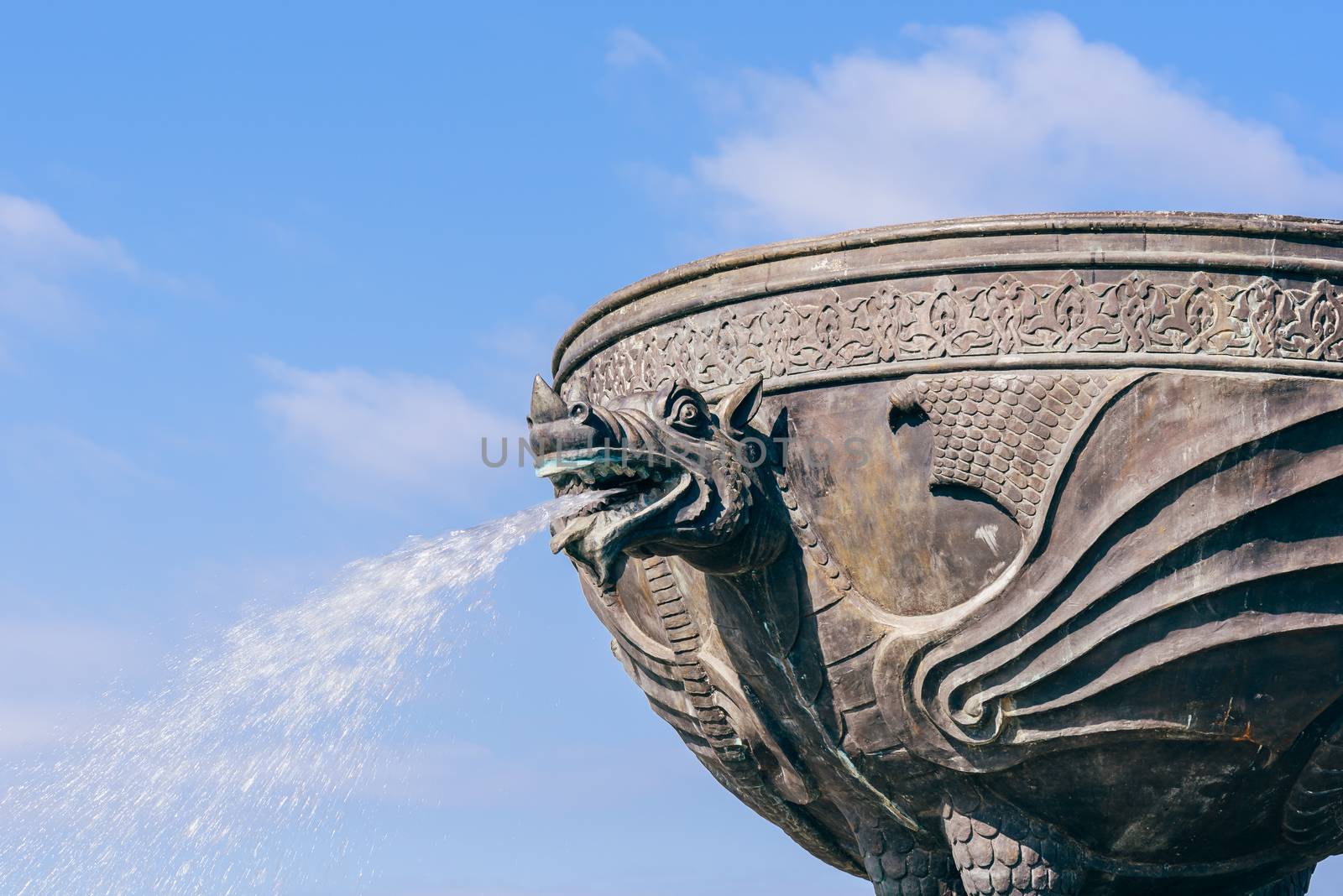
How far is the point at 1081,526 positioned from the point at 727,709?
1401 mm

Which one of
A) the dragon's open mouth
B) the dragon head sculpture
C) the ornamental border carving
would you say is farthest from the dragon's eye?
the ornamental border carving

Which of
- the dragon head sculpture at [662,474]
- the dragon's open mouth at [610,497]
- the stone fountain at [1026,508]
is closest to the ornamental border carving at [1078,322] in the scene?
the stone fountain at [1026,508]

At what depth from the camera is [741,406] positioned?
5.40 m

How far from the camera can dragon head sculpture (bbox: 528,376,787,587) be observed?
5152mm

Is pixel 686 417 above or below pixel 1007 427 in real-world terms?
above

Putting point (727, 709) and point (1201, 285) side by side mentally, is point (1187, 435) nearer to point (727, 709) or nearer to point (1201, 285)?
point (1201, 285)

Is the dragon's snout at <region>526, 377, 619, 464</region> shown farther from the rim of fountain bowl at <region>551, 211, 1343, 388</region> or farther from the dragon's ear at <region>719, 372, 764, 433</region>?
the rim of fountain bowl at <region>551, 211, 1343, 388</region>

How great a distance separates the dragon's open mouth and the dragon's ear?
0.22 meters

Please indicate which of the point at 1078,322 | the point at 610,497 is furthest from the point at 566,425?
the point at 1078,322

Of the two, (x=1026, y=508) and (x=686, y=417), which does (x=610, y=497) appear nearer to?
(x=686, y=417)

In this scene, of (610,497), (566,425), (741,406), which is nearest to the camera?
(566,425)

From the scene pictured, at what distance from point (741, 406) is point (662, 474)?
33 centimetres

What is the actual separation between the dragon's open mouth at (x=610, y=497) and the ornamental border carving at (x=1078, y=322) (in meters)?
0.53

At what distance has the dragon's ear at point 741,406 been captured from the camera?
5.37m
